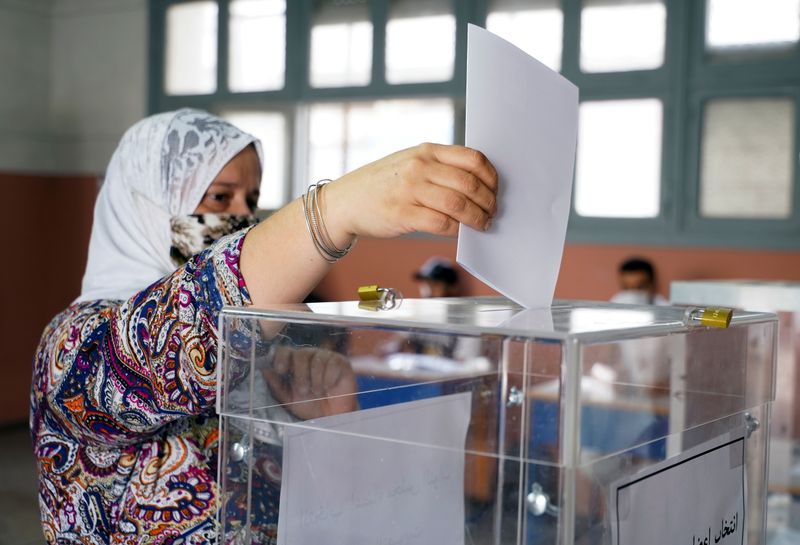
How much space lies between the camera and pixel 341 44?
4984mm

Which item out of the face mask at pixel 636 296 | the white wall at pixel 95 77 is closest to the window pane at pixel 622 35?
the face mask at pixel 636 296

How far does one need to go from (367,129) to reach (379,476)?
4533 millimetres

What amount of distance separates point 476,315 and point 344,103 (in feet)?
15.0

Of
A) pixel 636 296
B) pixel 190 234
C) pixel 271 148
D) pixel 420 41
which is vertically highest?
pixel 420 41

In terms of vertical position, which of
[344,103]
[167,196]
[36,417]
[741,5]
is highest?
[741,5]

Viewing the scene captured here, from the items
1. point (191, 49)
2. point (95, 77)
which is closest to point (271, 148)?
point (191, 49)

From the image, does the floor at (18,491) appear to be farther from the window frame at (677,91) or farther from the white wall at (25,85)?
the window frame at (677,91)

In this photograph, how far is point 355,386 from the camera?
0.55 meters

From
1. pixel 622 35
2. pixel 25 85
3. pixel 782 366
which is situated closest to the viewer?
pixel 782 366

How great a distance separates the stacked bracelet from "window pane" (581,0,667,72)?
3.87 meters

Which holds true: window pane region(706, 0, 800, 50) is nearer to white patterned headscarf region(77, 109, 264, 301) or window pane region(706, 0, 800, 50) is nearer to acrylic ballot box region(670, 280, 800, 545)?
acrylic ballot box region(670, 280, 800, 545)

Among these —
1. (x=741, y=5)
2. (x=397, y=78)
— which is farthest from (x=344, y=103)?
(x=741, y=5)

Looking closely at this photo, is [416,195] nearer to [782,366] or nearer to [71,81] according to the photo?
[782,366]

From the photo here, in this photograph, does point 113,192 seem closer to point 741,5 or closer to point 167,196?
point 167,196
